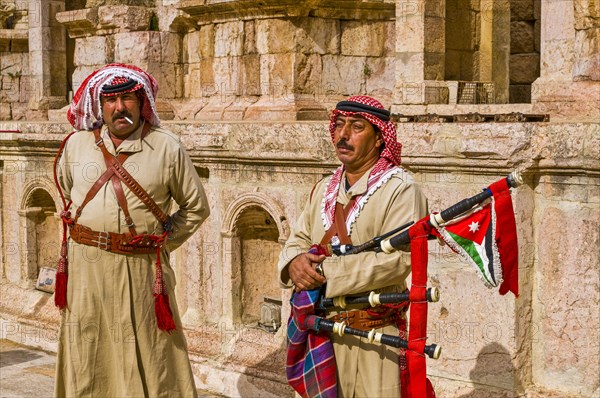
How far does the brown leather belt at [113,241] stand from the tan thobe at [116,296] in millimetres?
30

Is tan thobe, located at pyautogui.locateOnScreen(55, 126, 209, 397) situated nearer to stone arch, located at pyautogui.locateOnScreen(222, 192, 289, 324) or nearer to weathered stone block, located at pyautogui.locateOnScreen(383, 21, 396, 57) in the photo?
stone arch, located at pyautogui.locateOnScreen(222, 192, 289, 324)

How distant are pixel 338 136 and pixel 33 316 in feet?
19.1

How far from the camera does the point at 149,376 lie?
5703 millimetres

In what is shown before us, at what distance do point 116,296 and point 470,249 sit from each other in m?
2.12

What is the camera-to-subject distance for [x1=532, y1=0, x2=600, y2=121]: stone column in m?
6.79

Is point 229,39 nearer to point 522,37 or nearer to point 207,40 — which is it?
point 207,40

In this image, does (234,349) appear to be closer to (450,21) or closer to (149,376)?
(149,376)

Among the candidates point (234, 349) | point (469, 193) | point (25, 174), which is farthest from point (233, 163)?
point (25, 174)

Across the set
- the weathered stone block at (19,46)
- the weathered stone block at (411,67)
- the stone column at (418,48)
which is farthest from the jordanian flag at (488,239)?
the weathered stone block at (19,46)

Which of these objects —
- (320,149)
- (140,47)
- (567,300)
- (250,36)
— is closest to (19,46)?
(140,47)

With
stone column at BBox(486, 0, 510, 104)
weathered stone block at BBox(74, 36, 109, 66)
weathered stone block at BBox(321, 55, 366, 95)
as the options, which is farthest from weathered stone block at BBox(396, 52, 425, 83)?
weathered stone block at BBox(74, 36, 109, 66)

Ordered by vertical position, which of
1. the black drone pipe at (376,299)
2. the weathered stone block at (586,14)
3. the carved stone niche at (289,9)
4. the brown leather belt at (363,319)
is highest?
the carved stone niche at (289,9)

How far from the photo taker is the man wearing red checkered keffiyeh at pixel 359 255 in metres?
4.68

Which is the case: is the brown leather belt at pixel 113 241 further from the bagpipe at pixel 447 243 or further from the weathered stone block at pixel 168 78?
the weathered stone block at pixel 168 78
